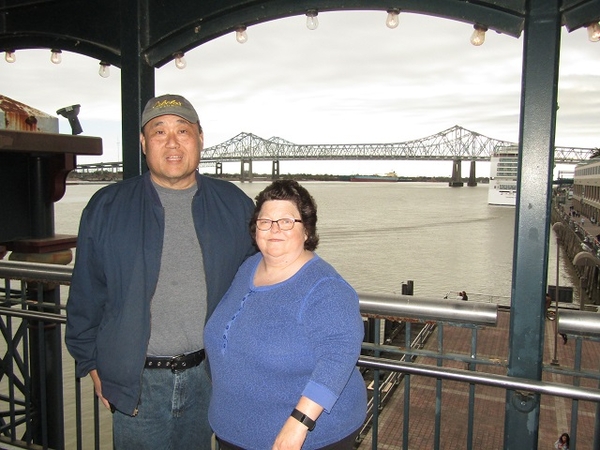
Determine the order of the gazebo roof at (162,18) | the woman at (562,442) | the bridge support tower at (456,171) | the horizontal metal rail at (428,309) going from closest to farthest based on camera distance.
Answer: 1. the horizontal metal rail at (428,309)
2. the gazebo roof at (162,18)
3. the woman at (562,442)
4. the bridge support tower at (456,171)

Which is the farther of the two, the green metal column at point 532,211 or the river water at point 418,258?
the river water at point 418,258

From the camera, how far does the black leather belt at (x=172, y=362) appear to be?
76.4 inches

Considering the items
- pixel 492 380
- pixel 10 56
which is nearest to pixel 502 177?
pixel 10 56

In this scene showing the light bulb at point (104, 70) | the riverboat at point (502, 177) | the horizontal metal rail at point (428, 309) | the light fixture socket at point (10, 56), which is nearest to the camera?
the horizontal metal rail at point (428, 309)

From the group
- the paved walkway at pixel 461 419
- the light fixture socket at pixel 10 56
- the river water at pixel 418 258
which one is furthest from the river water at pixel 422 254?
the light fixture socket at pixel 10 56

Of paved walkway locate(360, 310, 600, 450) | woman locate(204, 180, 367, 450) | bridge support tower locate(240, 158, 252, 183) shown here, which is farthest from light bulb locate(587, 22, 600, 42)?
bridge support tower locate(240, 158, 252, 183)

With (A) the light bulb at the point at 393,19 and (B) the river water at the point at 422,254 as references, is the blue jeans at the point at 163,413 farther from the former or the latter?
(B) the river water at the point at 422,254

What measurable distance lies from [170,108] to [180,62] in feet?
4.02

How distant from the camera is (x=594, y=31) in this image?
2.11m

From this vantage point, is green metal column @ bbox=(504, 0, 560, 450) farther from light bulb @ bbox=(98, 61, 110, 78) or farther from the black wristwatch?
light bulb @ bbox=(98, 61, 110, 78)

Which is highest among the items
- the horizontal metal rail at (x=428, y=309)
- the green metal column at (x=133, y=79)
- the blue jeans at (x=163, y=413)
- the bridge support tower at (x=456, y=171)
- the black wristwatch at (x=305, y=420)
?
the bridge support tower at (x=456, y=171)

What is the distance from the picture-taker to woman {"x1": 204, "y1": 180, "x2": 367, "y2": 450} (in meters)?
1.51

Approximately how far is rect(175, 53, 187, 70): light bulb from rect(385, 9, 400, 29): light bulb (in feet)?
3.96

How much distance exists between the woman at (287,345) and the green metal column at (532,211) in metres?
0.81
